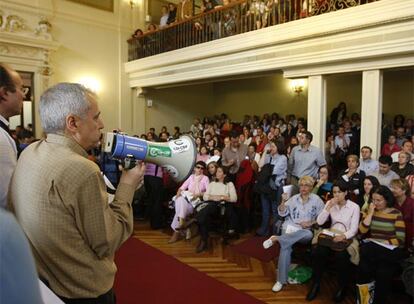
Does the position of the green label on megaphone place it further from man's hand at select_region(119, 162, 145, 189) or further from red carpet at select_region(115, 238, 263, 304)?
red carpet at select_region(115, 238, 263, 304)

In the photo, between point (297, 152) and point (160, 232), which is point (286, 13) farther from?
point (160, 232)

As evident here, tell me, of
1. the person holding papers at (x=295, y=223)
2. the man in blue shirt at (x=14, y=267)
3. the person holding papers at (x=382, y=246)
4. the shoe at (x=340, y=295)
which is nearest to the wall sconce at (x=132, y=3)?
the person holding papers at (x=295, y=223)

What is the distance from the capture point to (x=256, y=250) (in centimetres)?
455

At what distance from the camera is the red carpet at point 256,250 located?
14.3 ft

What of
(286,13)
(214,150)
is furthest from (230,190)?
(286,13)

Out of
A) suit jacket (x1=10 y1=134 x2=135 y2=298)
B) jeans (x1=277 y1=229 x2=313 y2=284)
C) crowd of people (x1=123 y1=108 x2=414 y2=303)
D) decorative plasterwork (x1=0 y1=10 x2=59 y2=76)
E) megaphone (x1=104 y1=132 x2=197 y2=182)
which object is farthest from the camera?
decorative plasterwork (x1=0 y1=10 x2=59 y2=76)

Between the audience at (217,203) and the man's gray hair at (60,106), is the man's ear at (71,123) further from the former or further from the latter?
the audience at (217,203)

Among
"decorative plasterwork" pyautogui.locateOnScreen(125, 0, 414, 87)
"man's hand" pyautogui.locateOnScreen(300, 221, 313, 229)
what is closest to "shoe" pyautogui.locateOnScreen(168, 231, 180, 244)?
"man's hand" pyautogui.locateOnScreen(300, 221, 313, 229)

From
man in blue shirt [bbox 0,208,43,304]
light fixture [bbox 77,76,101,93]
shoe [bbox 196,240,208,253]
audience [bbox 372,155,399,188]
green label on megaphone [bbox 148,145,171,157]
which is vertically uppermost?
light fixture [bbox 77,76,101,93]

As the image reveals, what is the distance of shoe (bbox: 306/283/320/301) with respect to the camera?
10.7ft

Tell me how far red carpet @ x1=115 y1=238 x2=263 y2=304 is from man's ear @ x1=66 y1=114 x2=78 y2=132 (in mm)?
2451

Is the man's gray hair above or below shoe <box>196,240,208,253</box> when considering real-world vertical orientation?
above

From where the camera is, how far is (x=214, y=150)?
638cm

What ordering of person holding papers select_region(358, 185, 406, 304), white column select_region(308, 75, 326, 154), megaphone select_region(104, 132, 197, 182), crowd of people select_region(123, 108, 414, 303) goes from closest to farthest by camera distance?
megaphone select_region(104, 132, 197, 182) < person holding papers select_region(358, 185, 406, 304) < crowd of people select_region(123, 108, 414, 303) < white column select_region(308, 75, 326, 154)
